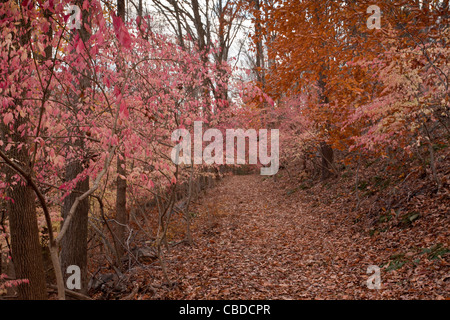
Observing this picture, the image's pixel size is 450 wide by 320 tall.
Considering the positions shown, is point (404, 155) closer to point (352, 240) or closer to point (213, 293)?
point (352, 240)

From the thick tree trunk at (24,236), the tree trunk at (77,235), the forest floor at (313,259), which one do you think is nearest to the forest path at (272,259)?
the forest floor at (313,259)

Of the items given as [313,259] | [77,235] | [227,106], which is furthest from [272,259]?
[77,235]

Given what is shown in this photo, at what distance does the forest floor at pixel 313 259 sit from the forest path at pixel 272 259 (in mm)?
18

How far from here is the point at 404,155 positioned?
27.5 feet

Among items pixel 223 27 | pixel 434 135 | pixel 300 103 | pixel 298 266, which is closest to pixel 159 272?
pixel 298 266

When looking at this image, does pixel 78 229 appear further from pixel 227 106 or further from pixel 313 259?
pixel 313 259

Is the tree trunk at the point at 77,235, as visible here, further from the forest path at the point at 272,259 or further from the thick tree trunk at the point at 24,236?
the forest path at the point at 272,259

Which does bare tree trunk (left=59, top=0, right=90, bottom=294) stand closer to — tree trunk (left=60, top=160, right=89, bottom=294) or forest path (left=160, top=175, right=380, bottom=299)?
tree trunk (left=60, top=160, right=89, bottom=294)

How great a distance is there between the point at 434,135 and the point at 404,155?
164 centimetres

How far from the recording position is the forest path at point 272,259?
511cm

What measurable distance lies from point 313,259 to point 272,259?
3.21 feet

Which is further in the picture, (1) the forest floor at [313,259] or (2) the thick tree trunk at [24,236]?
(1) the forest floor at [313,259]

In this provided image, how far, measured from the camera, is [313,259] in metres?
6.43

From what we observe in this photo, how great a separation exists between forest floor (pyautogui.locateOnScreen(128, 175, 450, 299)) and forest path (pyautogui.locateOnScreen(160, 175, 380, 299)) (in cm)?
2
